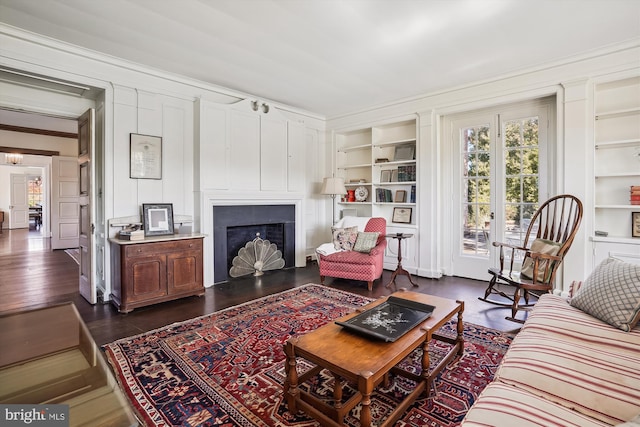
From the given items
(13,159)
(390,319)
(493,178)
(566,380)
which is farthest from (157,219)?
(13,159)

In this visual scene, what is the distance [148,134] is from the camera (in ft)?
12.3

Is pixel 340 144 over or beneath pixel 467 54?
beneath

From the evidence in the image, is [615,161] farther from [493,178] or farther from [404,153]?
[404,153]

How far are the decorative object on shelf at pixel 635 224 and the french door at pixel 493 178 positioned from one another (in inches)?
31.9

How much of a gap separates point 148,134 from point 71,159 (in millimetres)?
5467

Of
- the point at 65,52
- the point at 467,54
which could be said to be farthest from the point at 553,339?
the point at 65,52

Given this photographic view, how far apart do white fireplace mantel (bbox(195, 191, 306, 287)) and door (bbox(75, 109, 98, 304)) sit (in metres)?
1.17

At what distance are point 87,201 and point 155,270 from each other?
119cm

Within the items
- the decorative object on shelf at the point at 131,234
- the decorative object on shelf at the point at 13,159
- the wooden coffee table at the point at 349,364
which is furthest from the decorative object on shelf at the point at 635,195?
the decorative object on shelf at the point at 13,159

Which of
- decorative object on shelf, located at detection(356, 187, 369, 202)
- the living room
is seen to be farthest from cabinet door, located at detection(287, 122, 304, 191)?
decorative object on shelf, located at detection(356, 187, 369, 202)

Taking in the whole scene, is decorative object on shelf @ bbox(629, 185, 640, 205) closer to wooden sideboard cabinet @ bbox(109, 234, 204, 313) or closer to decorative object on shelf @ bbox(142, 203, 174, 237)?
wooden sideboard cabinet @ bbox(109, 234, 204, 313)

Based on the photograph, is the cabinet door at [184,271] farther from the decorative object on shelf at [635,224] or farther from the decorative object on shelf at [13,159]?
the decorative object on shelf at [13,159]

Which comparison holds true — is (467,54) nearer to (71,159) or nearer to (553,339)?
(553,339)

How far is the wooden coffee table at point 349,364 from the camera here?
135 centimetres
